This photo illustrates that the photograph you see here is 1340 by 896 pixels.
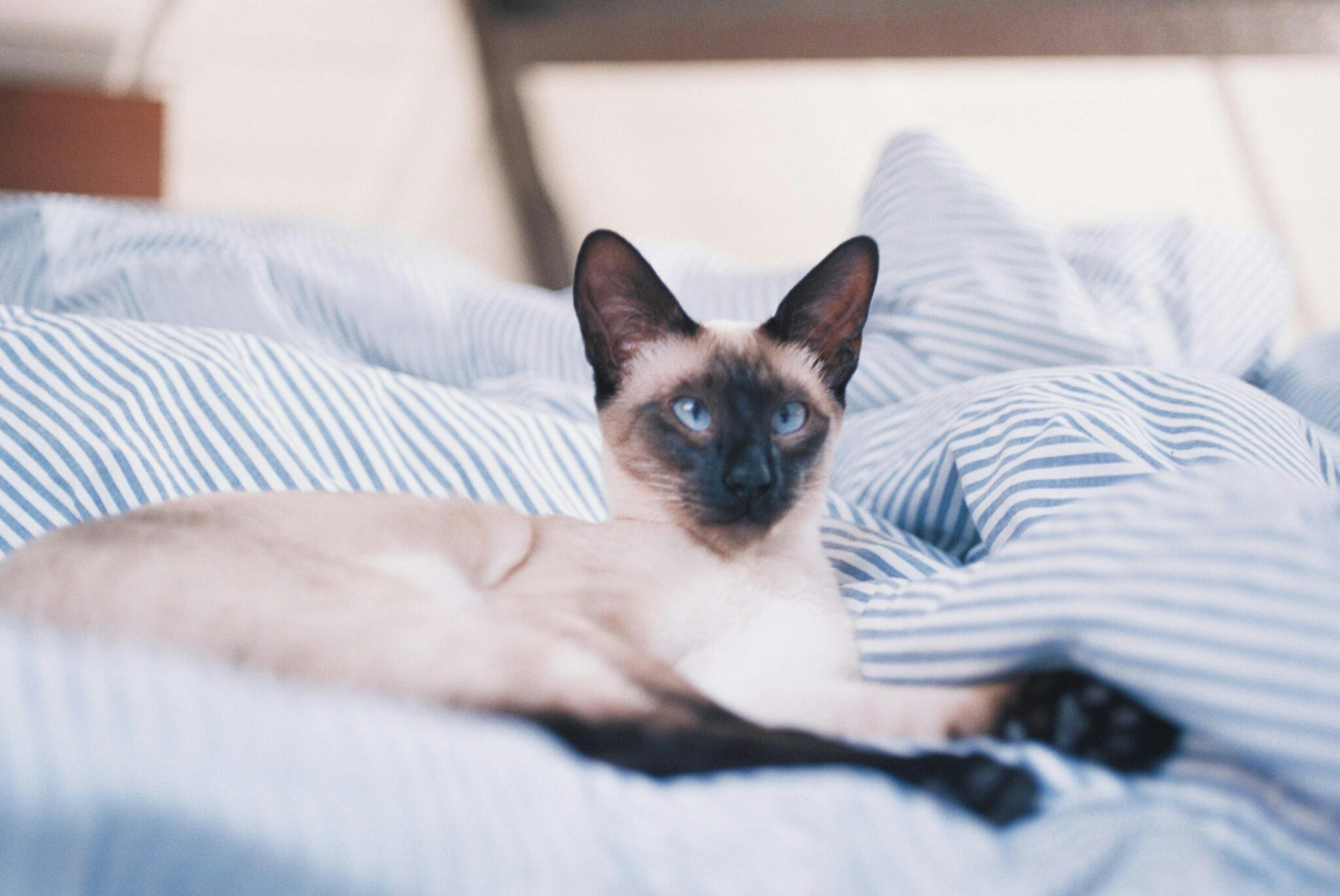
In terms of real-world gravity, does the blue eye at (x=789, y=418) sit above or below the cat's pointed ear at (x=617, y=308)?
below

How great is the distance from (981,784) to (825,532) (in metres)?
0.46

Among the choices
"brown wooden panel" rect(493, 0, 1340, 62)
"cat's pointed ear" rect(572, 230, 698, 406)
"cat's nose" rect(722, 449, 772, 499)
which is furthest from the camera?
"brown wooden panel" rect(493, 0, 1340, 62)

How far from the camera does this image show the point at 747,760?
0.42 m

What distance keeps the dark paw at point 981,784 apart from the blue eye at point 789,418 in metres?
0.36

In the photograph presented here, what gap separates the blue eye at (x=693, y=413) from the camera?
74 cm

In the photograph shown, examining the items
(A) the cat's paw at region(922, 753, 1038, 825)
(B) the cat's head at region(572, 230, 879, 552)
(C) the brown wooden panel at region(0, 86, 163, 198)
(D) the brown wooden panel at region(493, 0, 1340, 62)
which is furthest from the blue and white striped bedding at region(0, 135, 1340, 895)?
(D) the brown wooden panel at region(493, 0, 1340, 62)

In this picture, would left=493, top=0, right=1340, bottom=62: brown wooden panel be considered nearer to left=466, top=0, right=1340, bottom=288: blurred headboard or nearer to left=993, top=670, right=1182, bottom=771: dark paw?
left=466, top=0, right=1340, bottom=288: blurred headboard

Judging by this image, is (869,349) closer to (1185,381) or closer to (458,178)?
(1185,381)

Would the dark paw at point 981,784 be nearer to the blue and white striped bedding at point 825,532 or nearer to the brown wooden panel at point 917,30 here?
the blue and white striped bedding at point 825,532

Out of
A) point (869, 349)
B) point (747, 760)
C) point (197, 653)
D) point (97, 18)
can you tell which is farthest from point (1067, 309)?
point (97, 18)

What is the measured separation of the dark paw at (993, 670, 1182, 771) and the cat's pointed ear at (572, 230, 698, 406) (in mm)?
475

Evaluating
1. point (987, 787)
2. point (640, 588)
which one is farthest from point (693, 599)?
point (987, 787)

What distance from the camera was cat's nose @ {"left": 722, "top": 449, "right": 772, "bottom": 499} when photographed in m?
0.68

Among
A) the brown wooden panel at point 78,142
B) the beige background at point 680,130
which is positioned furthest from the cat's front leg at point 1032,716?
the brown wooden panel at point 78,142
